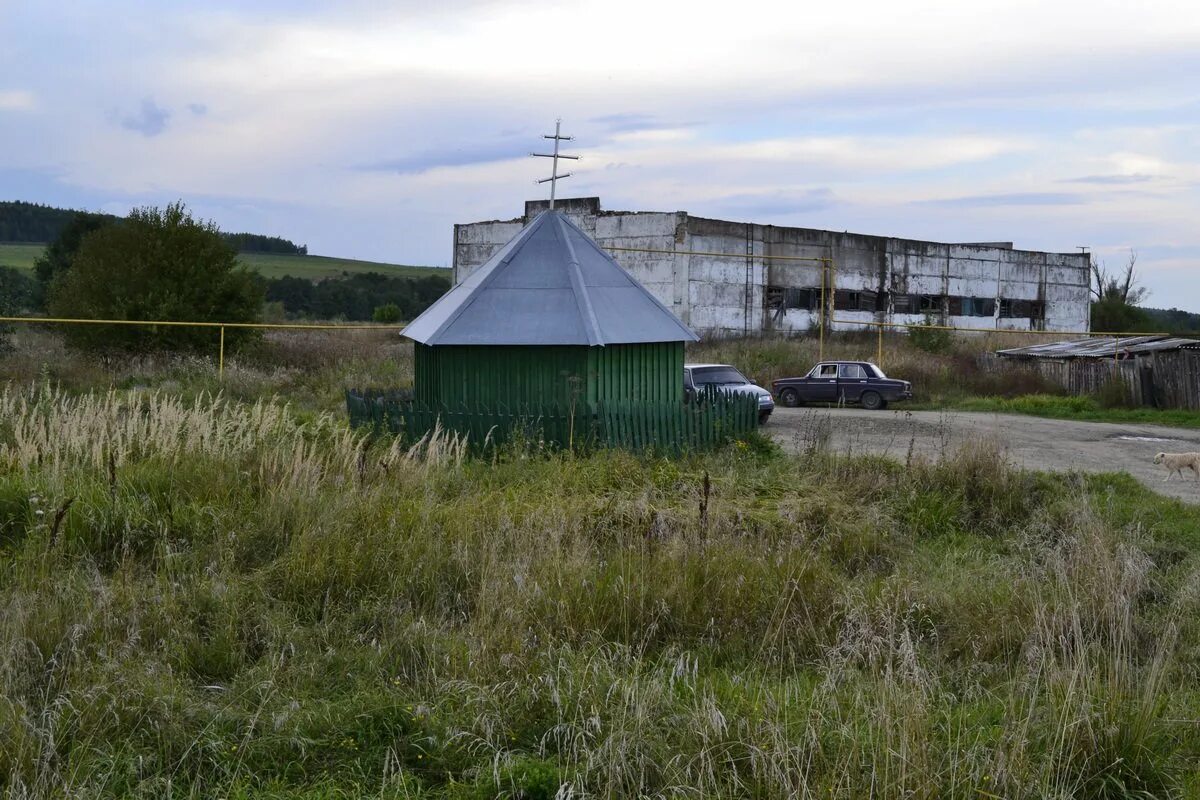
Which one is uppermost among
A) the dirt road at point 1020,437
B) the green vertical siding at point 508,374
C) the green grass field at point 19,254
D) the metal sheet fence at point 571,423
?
the green grass field at point 19,254

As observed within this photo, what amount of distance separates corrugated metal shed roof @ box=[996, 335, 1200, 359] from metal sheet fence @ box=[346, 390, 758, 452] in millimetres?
17510

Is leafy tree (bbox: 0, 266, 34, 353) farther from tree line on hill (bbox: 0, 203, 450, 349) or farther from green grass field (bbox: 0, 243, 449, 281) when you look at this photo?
green grass field (bbox: 0, 243, 449, 281)

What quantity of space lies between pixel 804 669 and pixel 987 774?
5.95 ft

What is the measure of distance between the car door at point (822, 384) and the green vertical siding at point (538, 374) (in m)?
12.9

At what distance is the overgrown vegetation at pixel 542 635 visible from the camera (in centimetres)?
483

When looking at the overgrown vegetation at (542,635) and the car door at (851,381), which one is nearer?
the overgrown vegetation at (542,635)

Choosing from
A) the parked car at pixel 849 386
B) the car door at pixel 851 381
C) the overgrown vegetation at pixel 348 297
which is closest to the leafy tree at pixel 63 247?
the overgrown vegetation at pixel 348 297

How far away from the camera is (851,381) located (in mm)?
27297

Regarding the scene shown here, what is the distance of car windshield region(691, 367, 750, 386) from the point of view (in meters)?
22.6

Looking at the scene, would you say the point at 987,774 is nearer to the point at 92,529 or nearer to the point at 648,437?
the point at 92,529

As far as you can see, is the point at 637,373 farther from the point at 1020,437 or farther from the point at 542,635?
the point at 542,635

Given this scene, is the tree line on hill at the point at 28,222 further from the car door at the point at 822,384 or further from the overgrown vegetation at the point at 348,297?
the car door at the point at 822,384

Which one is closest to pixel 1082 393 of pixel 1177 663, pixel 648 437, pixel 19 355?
pixel 648 437

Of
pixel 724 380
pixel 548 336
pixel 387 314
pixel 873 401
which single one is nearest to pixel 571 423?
pixel 548 336
